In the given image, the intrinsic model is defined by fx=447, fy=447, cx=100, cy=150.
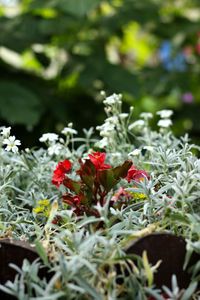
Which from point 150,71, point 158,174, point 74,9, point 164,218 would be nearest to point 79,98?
point 150,71

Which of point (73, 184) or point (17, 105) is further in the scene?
point (17, 105)

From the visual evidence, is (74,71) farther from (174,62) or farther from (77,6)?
Result: (174,62)

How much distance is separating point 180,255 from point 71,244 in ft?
0.56

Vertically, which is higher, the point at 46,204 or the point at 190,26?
the point at 190,26

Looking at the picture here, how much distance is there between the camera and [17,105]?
1907 mm

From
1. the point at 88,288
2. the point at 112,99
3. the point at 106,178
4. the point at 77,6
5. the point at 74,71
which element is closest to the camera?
the point at 88,288

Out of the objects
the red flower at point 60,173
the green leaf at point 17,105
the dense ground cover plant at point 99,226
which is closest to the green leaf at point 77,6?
the green leaf at point 17,105

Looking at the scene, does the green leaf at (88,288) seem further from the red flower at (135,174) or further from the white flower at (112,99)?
the white flower at (112,99)

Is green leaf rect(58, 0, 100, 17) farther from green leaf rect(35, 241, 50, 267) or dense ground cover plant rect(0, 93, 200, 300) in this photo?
green leaf rect(35, 241, 50, 267)

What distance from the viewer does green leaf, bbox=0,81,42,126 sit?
1.83 metres

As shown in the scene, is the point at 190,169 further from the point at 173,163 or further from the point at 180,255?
the point at 180,255

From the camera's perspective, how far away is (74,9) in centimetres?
189

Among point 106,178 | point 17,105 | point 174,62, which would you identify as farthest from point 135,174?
point 174,62

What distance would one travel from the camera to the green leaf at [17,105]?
5.99ft
